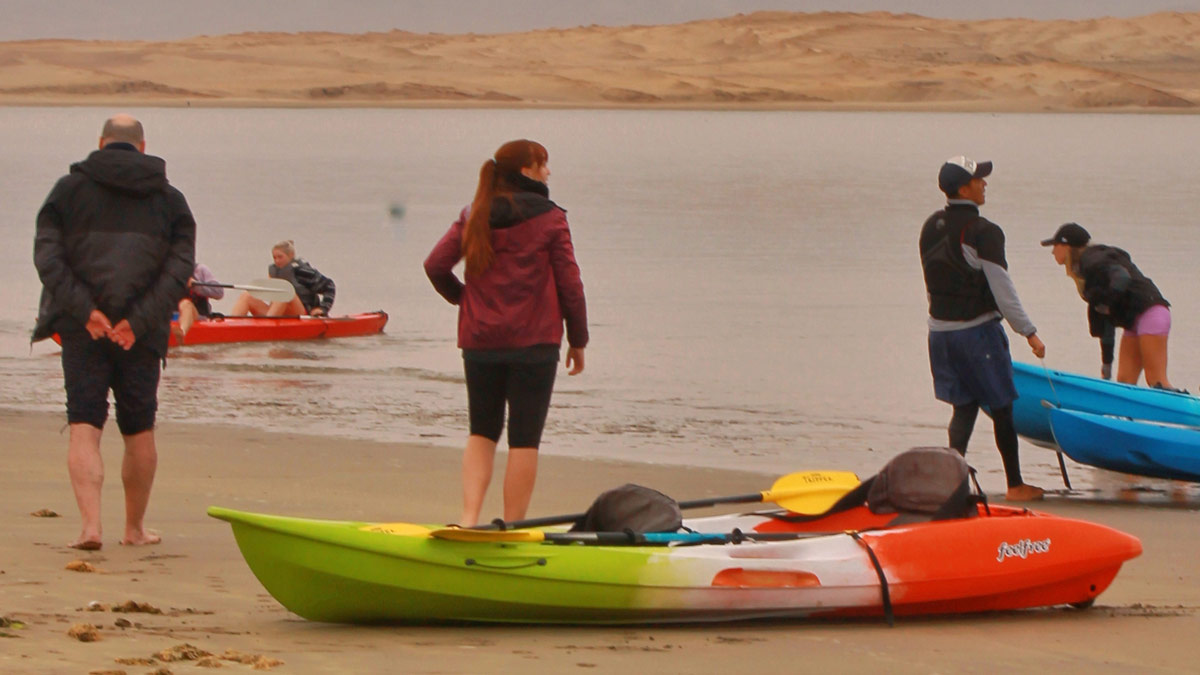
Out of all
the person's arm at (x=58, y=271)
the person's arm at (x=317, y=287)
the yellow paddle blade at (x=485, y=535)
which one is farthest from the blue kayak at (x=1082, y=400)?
the person's arm at (x=317, y=287)

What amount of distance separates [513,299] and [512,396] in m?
0.38

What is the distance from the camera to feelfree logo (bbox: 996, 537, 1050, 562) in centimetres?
627

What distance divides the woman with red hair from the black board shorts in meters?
1.15

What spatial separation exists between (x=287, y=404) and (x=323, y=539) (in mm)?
7828

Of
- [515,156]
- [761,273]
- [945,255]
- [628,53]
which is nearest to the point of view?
[515,156]

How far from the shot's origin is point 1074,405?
10.0 meters

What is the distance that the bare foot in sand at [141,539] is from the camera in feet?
22.7

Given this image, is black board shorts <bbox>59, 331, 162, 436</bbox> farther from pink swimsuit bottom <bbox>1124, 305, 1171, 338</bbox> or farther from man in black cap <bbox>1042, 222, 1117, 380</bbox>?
pink swimsuit bottom <bbox>1124, 305, 1171, 338</bbox>

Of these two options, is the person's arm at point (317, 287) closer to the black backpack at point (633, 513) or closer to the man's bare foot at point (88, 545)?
the man's bare foot at point (88, 545)

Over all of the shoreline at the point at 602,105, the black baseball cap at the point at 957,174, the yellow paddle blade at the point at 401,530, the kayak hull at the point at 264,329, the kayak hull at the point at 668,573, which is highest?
the shoreline at the point at 602,105

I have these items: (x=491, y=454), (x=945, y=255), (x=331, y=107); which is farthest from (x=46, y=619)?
(x=331, y=107)

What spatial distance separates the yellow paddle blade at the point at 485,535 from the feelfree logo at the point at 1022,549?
1.64 m

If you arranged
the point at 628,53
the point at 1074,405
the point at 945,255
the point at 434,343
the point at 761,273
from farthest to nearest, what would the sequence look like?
the point at 628,53 → the point at 761,273 → the point at 434,343 → the point at 1074,405 → the point at 945,255

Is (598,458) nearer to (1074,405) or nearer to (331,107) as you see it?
(1074,405)
